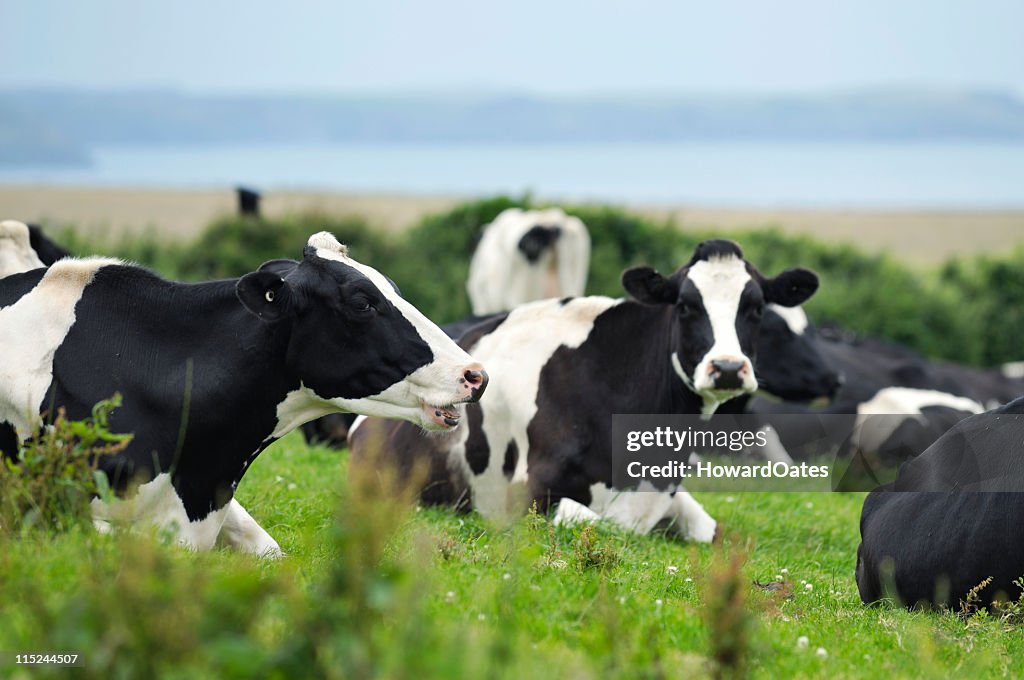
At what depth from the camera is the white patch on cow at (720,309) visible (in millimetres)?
9047

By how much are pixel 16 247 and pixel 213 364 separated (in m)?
3.39

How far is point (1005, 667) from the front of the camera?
6.04 meters

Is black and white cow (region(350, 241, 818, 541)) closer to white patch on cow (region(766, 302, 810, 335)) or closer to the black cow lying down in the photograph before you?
the black cow lying down

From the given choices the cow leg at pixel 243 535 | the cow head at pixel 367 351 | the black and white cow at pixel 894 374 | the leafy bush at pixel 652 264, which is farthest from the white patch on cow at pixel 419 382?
the leafy bush at pixel 652 264

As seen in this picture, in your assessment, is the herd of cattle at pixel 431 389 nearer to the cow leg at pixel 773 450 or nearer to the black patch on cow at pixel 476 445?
the black patch on cow at pixel 476 445

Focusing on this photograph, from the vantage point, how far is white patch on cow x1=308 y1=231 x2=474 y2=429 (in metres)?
6.80

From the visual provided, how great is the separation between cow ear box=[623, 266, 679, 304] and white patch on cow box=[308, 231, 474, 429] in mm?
3098

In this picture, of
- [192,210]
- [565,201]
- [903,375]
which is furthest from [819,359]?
[192,210]

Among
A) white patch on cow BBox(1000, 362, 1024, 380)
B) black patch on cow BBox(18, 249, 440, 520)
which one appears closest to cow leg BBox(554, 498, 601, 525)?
black patch on cow BBox(18, 249, 440, 520)

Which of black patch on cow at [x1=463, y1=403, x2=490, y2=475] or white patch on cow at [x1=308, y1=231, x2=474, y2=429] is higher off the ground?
white patch on cow at [x1=308, y1=231, x2=474, y2=429]

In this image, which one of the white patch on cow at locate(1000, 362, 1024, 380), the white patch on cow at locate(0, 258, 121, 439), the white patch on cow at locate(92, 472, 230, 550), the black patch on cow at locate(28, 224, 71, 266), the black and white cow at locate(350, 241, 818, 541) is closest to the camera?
the white patch on cow at locate(92, 472, 230, 550)

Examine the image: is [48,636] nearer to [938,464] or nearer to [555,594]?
[555,594]

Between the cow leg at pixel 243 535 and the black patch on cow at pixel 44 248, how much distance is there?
3.69 m

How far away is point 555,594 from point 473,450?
3.90 m
